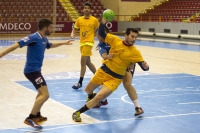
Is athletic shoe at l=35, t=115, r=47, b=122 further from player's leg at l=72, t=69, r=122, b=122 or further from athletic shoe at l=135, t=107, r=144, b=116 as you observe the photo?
athletic shoe at l=135, t=107, r=144, b=116

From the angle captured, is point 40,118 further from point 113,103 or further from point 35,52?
point 113,103

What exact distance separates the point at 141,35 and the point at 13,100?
2725 centimetres

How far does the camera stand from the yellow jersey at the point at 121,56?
7.77m

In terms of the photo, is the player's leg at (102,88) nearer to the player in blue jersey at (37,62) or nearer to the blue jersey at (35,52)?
the player in blue jersey at (37,62)

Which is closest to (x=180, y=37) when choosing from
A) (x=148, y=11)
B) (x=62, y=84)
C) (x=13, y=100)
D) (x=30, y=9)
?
(x=148, y=11)

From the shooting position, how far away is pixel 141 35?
36250 mm

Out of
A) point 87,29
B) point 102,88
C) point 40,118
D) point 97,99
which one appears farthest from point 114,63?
point 87,29

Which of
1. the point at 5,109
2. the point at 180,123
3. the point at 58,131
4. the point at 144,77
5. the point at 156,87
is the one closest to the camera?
the point at 58,131

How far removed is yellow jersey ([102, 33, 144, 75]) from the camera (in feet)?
25.5

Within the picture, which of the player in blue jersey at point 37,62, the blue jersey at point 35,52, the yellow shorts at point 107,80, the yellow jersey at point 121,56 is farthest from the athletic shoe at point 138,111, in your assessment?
the blue jersey at point 35,52

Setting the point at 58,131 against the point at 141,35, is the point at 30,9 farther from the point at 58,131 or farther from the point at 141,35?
the point at 58,131

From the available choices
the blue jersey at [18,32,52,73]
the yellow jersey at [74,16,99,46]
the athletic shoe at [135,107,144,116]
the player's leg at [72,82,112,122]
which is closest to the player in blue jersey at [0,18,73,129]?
the blue jersey at [18,32,52,73]

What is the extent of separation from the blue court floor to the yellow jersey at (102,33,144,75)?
963 millimetres

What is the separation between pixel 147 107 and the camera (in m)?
9.19
